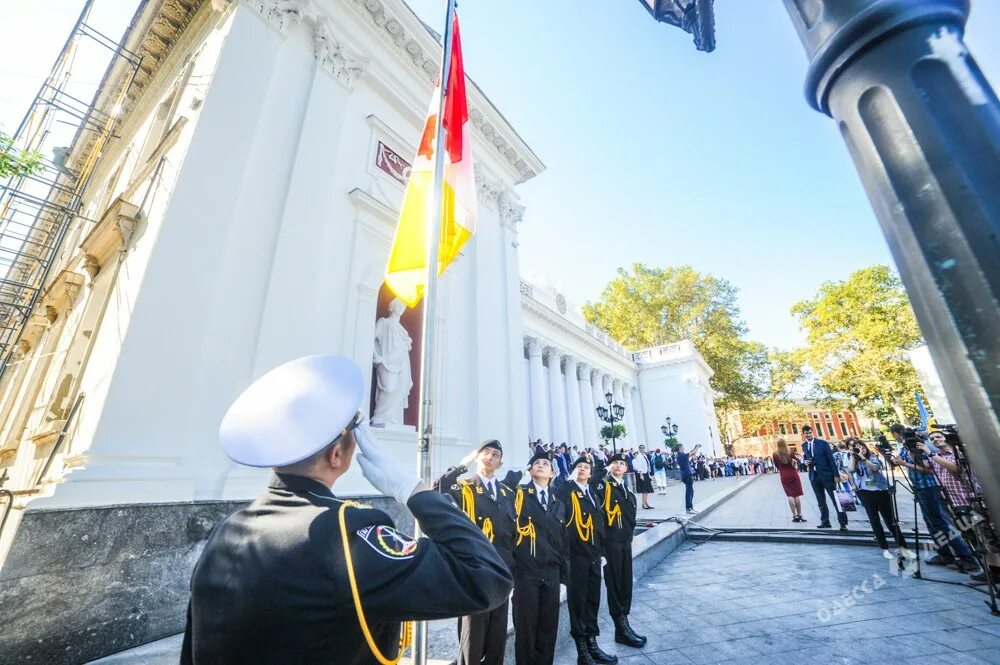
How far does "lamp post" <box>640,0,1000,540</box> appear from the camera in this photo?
2.41 feet

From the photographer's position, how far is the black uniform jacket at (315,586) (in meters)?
1.00


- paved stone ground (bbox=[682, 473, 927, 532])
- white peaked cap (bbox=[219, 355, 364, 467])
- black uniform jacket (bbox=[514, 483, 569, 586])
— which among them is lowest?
paved stone ground (bbox=[682, 473, 927, 532])

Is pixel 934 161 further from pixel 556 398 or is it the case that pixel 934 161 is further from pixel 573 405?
pixel 573 405

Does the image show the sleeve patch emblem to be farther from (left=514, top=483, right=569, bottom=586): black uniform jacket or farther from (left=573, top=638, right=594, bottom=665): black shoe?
(left=573, top=638, right=594, bottom=665): black shoe

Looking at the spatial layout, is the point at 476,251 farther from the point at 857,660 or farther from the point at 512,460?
the point at 857,660

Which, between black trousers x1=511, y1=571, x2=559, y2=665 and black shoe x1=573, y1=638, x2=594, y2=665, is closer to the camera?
black trousers x1=511, y1=571, x2=559, y2=665

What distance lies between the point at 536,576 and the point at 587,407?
78.4 feet

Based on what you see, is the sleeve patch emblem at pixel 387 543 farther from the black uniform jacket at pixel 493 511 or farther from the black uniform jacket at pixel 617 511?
the black uniform jacket at pixel 617 511

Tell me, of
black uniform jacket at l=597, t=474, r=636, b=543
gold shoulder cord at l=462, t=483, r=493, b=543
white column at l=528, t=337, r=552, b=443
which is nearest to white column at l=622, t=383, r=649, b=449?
white column at l=528, t=337, r=552, b=443

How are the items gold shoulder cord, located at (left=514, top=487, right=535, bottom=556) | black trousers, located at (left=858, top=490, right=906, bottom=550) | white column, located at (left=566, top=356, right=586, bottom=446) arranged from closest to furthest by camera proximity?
gold shoulder cord, located at (left=514, top=487, right=535, bottom=556) → black trousers, located at (left=858, top=490, right=906, bottom=550) → white column, located at (left=566, top=356, right=586, bottom=446)

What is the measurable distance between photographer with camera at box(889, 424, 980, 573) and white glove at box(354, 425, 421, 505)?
22.4 feet

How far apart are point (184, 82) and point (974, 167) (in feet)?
35.5

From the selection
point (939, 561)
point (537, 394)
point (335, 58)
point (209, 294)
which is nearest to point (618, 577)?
point (939, 561)

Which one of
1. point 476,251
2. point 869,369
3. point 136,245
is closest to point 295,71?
point 136,245
